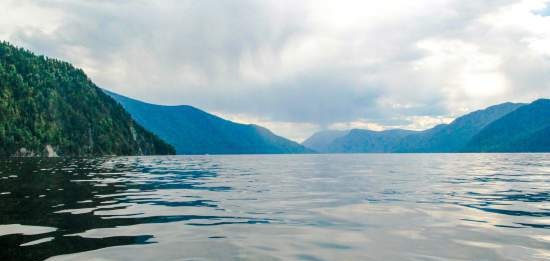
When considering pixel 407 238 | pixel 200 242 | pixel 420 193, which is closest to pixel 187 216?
pixel 200 242

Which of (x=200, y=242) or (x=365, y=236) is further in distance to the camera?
(x=365, y=236)

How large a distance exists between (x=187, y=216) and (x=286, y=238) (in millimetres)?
6757

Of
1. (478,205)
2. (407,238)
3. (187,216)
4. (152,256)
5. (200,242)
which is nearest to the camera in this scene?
(152,256)

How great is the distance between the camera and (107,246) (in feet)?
42.4

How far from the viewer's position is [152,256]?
38.7ft

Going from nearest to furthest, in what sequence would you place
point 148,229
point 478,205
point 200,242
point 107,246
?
point 107,246 < point 200,242 < point 148,229 < point 478,205

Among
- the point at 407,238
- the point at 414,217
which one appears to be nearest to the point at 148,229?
the point at 407,238

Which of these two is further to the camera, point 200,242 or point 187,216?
point 187,216

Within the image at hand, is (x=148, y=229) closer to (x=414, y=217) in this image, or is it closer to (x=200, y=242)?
(x=200, y=242)

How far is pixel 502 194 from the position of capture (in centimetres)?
2973

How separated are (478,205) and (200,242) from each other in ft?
56.3

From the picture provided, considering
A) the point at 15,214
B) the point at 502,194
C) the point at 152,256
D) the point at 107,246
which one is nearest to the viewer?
the point at 152,256

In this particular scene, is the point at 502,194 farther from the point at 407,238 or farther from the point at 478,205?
the point at 407,238

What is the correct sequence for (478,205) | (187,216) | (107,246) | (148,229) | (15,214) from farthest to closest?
(478,205)
(187,216)
(15,214)
(148,229)
(107,246)
